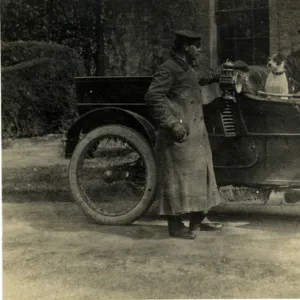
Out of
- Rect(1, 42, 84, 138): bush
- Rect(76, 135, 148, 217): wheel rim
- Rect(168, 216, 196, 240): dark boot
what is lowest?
Rect(168, 216, 196, 240): dark boot

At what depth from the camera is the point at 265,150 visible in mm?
4344

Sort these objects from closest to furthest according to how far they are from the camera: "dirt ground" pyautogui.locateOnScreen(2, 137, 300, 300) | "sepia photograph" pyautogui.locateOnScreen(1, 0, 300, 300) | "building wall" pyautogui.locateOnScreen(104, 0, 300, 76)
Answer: "dirt ground" pyautogui.locateOnScreen(2, 137, 300, 300) → "sepia photograph" pyautogui.locateOnScreen(1, 0, 300, 300) → "building wall" pyautogui.locateOnScreen(104, 0, 300, 76)

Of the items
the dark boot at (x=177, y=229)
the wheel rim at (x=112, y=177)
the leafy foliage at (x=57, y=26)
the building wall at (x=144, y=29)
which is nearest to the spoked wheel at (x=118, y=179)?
the wheel rim at (x=112, y=177)

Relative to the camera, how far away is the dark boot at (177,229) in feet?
14.0

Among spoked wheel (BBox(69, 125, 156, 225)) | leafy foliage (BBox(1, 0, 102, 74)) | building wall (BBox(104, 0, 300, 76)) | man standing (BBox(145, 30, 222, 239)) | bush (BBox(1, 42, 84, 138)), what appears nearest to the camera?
man standing (BBox(145, 30, 222, 239))

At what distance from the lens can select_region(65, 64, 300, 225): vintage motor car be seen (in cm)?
430

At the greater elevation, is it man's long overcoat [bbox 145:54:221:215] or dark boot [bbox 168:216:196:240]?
man's long overcoat [bbox 145:54:221:215]

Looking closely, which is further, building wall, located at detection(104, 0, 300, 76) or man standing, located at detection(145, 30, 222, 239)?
building wall, located at detection(104, 0, 300, 76)

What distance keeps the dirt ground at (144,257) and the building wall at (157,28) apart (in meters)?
2.76

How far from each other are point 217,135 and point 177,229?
2.53 ft

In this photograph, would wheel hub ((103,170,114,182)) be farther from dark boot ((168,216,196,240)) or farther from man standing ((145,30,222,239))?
dark boot ((168,216,196,240))

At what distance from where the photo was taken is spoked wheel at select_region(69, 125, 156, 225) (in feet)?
14.5

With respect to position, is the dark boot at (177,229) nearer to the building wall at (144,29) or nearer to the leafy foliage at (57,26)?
the building wall at (144,29)

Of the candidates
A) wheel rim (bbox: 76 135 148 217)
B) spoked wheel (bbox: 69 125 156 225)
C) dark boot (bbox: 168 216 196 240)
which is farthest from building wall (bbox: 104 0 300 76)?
dark boot (bbox: 168 216 196 240)
